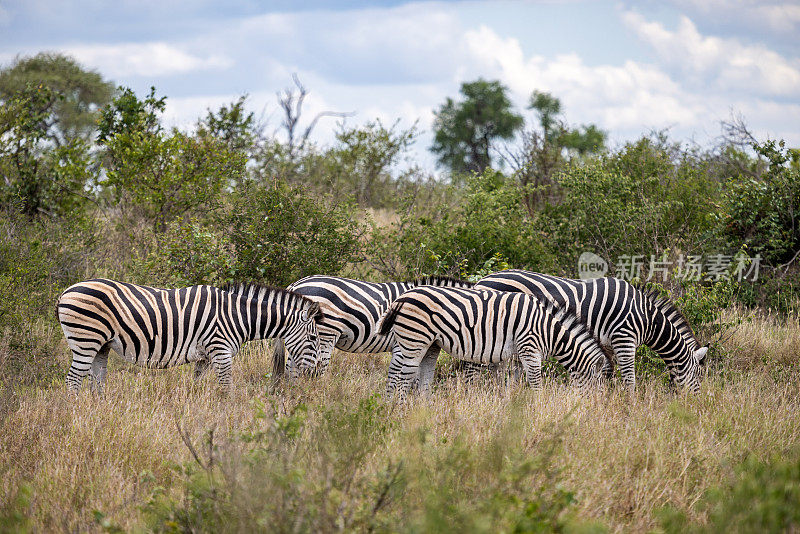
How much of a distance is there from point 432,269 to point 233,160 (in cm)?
432

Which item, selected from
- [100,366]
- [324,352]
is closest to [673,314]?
[324,352]

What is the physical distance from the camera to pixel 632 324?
25.7 ft

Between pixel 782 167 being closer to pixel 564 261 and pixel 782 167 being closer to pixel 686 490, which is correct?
pixel 564 261

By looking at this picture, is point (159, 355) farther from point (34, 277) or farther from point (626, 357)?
point (626, 357)

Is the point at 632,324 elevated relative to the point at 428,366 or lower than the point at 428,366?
elevated

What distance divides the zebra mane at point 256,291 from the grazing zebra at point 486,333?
0.97 metres

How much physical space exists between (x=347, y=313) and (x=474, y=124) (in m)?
31.4

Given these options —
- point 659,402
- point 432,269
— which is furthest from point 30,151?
point 659,402

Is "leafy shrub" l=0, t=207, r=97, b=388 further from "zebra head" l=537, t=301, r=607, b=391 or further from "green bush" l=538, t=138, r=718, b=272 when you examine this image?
"green bush" l=538, t=138, r=718, b=272

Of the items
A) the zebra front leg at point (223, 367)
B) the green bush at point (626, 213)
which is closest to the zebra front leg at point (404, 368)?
the zebra front leg at point (223, 367)

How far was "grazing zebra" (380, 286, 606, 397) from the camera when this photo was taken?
23.3ft

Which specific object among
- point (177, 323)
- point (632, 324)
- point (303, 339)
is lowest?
point (303, 339)

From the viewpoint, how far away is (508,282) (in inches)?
330

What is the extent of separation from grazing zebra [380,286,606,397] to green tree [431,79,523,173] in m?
30.4
